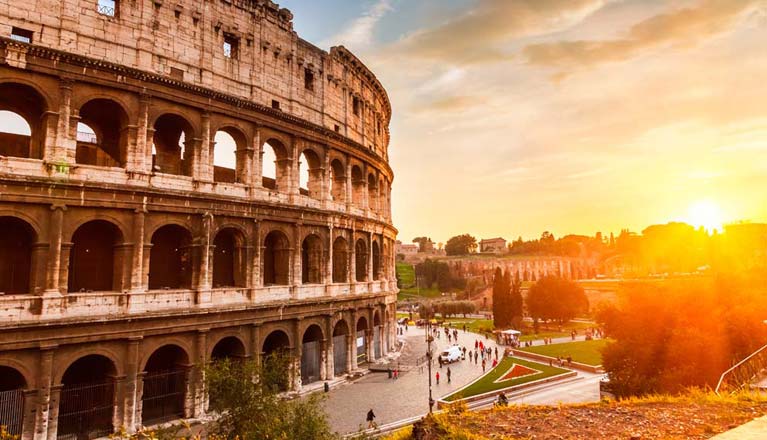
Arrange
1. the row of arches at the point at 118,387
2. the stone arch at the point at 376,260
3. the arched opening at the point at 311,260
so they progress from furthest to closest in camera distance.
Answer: the stone arch at the point at 376,260 → the arched opening at the point at 311,260 → the row of arches at the point at 118,387

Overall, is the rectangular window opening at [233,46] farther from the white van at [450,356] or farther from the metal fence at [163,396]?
the white van at [450,356]

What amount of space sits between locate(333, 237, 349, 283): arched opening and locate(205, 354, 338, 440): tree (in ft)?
43.9

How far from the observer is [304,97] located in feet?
82.5

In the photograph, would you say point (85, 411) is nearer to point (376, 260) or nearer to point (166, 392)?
point (166, 392)

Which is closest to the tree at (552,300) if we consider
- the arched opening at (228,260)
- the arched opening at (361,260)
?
the arched opening at (361,260)

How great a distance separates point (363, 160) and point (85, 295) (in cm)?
1718

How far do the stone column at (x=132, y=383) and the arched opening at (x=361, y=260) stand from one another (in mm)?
Result: 14256

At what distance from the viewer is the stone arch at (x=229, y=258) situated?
21109 millimetres

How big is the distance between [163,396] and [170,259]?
5.44 m

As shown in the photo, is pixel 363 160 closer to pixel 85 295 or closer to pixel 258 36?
pixel 258 36

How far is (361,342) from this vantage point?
2809 centimetres

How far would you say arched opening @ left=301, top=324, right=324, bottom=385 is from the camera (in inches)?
933

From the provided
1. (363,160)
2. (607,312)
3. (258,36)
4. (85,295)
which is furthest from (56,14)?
(607,312)

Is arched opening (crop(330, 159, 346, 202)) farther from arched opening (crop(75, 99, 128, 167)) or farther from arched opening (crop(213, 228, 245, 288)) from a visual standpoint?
arched opening (crop(75, 99, 128, 167))
